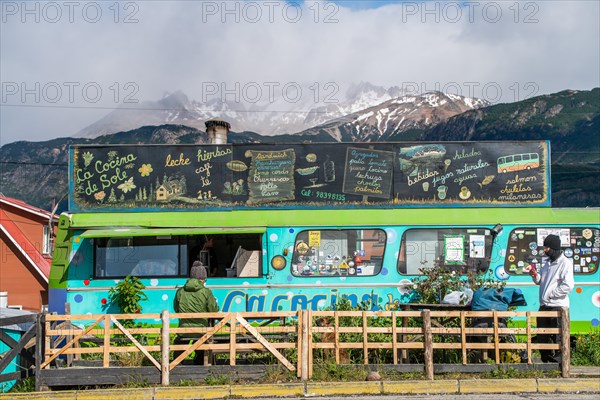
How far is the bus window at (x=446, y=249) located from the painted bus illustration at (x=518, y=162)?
1424mm

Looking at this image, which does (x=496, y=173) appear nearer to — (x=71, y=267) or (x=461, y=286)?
(x=461, y=286)

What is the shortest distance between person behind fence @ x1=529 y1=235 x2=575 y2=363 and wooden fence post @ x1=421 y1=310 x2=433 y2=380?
1.94m

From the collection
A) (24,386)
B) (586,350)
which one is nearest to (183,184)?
(24,386)

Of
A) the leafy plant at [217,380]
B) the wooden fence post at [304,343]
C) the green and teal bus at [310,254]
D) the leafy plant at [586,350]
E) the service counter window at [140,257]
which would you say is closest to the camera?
the leafy plant at [217,380]

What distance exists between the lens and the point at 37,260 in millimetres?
36719

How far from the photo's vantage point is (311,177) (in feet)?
48.0

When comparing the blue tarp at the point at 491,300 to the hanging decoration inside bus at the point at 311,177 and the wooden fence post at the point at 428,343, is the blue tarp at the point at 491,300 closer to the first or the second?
the wooden fence post at the point at 428,343

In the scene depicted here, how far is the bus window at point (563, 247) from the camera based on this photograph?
14055mm

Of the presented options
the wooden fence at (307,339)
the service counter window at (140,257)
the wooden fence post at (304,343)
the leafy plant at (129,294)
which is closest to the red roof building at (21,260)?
the service counter window at (140,257)

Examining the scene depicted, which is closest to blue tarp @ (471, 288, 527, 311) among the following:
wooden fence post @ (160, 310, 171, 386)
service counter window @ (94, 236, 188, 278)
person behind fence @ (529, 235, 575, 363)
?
person behind fence @ (529, 235, 575, 363)

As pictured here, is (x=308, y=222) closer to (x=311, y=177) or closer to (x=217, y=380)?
(x=311, y=177)

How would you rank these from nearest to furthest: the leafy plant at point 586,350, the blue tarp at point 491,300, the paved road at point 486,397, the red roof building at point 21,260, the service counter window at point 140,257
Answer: the paved road at point 486,397 → the blue tarp at point 491,300 → the leafy plant at point 586,350 → the service counter window at point 140,257 → the red roof building at point 21,260

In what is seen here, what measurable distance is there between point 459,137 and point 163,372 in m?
194

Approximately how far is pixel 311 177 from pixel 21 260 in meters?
25.9
